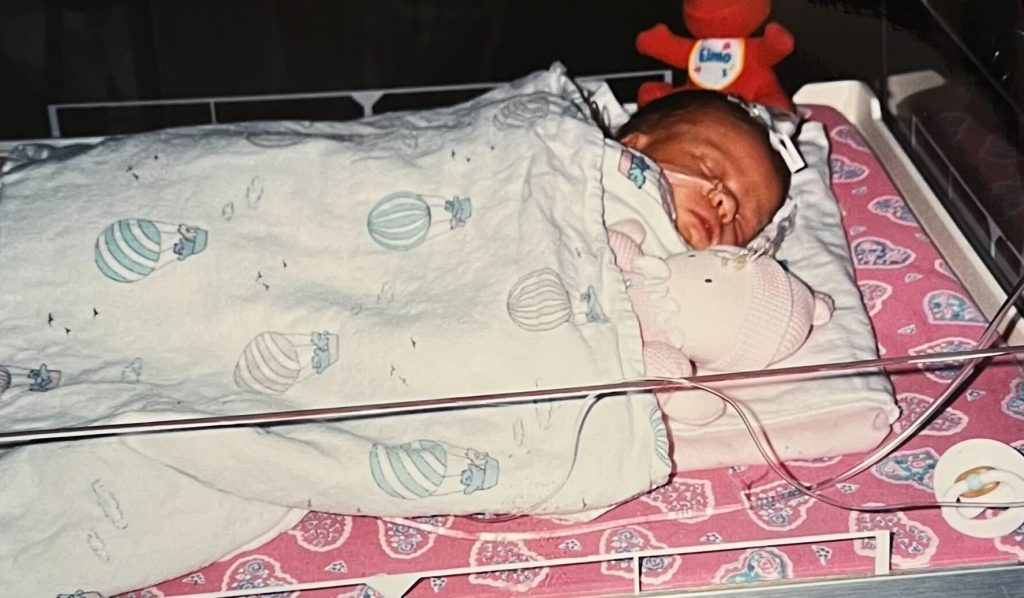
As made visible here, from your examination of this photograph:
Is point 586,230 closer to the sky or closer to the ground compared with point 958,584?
closer to the sky

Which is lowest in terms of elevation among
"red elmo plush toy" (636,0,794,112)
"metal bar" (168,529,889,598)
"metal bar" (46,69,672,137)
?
"metal bar" (168,529,889,598)

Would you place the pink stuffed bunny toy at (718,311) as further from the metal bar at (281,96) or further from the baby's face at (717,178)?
the metal bar at (281,96)

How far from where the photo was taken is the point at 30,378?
1.25m

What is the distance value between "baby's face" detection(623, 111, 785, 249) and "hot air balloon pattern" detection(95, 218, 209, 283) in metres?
0.50

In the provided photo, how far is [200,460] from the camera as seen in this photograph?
1.13 m

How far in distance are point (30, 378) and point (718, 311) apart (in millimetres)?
621

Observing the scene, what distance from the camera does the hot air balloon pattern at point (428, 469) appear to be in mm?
1143

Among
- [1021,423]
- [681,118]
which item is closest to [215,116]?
[681,118]

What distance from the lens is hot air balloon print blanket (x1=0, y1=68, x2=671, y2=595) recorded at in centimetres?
113

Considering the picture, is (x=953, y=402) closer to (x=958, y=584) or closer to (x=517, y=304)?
(x=958, y=584)

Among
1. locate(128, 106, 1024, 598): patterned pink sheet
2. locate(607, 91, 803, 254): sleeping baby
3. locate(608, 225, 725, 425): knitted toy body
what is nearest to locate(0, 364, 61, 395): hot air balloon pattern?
locate(128, 106, 1024, 598): patterned pink sheet

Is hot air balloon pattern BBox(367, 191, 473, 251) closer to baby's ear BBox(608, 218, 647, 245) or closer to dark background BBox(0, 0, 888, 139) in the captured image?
baby's ear BBox(608, 218, 647, 245)

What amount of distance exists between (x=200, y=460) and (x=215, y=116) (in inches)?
39.5

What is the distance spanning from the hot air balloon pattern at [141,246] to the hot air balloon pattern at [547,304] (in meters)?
0.31
